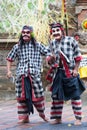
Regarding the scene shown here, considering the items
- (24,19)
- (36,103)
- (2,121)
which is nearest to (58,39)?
(36,103)

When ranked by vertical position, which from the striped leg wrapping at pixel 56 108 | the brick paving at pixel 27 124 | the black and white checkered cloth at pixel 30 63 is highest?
the black and white checkered cloth at pixel 30 63

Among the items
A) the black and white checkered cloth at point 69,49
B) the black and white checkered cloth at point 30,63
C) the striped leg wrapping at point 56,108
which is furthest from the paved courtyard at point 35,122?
the black and white checkered cloth at point 69,49

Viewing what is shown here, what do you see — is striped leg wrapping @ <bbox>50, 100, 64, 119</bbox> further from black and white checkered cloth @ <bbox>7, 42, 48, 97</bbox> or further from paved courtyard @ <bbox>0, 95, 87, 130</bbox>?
black and white checkered cloth @ <bbox>7, 42, 48, 97</bbox>

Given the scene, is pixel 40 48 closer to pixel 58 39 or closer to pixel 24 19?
pixel 58 39

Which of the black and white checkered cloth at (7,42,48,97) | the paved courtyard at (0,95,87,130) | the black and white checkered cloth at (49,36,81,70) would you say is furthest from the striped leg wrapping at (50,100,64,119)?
the black and white checkered cloth at (49,36,81,70)

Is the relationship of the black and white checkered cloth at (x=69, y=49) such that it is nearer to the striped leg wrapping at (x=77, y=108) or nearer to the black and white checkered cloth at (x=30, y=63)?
the black and white checkered cloth at (x=30, y=63)

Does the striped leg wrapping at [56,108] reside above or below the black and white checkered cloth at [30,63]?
below

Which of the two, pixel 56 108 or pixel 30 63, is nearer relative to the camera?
pixel 56 108

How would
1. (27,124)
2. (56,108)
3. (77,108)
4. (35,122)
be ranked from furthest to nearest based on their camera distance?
(35,122)
(27,124)
(56,108)
(77,108)

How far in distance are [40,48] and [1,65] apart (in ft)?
14.5

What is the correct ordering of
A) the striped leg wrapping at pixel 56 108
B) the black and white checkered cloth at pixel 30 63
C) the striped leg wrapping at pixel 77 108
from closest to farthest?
the striped leg wrapping at pixel 77 108 < the striped leg wrapping at pixel 56 108 < the black and white checkered cloth at pixel 30 63

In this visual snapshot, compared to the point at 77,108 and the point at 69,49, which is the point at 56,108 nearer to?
the point at 77,108

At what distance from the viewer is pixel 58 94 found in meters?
7.58

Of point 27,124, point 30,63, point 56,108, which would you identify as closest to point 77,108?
point 56,108
